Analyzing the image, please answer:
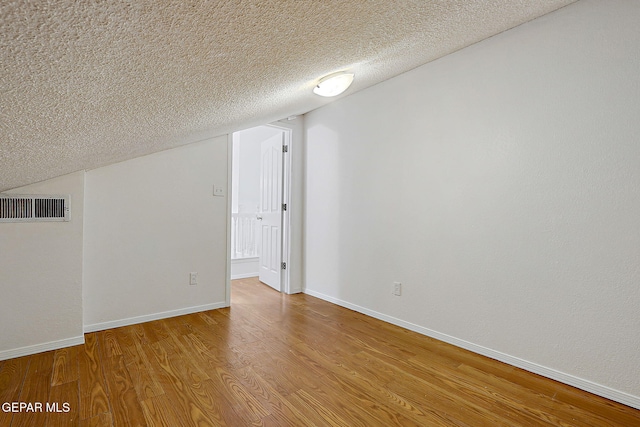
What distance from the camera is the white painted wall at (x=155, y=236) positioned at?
2.59 metres

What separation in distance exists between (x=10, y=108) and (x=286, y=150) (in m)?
3.25

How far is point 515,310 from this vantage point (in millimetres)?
2059

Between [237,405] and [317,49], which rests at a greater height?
[317,49]

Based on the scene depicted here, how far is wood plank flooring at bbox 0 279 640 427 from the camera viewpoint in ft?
4.99

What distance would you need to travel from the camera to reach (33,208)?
7.09ft

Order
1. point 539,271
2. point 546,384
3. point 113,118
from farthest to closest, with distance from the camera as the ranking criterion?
point 539,271, point 546,384, point 113,118

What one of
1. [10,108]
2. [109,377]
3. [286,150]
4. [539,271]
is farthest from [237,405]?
[286,150]

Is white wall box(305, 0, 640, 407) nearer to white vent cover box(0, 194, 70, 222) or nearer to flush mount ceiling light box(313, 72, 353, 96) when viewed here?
flush mount ceiling light box(313, 72, 353, 96)

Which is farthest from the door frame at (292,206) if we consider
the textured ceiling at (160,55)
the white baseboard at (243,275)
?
the textured ceiling at (160,55)

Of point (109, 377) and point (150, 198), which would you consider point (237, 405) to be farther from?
point (150, 198)

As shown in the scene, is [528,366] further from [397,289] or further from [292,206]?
[292,206]

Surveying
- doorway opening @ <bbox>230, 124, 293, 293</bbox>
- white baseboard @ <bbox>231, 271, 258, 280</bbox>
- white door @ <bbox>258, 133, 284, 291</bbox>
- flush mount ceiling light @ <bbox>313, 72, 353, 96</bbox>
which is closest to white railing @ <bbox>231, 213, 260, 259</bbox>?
doorway opening @ <bbox>230, 124, 293, 293</bbox>

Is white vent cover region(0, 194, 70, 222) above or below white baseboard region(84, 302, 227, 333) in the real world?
above

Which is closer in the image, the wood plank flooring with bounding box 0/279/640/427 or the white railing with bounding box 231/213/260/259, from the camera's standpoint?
the wood plank flooring with bounding box 0/279/640/427
